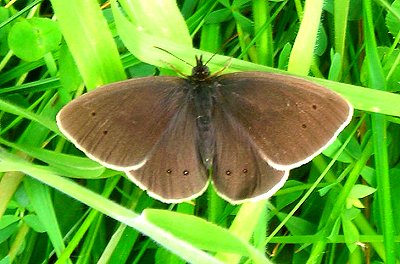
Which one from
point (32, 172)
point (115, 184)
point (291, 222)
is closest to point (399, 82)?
point (291, 222)

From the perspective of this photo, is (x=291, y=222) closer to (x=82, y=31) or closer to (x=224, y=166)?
(x=224, y=166)

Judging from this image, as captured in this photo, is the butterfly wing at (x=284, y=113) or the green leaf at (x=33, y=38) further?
the green leaf at (x=33, y=38)

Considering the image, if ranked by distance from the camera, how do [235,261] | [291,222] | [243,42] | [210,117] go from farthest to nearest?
[243,42]
[291,222]
[210,117]
[235,261]

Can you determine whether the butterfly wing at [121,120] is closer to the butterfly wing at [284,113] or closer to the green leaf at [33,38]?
the butterfly wing at [284,113]

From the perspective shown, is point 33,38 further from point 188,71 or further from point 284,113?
point 284,113

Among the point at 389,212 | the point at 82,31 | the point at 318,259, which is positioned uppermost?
the point at 82,31

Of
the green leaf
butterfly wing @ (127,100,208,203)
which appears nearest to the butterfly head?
butterfly wing @ (127,100,208,203)

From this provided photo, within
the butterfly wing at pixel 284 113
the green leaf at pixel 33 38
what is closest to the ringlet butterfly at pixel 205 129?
the butterfly wing at pixel 284 113

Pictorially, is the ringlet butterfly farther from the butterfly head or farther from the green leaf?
the green leaf
